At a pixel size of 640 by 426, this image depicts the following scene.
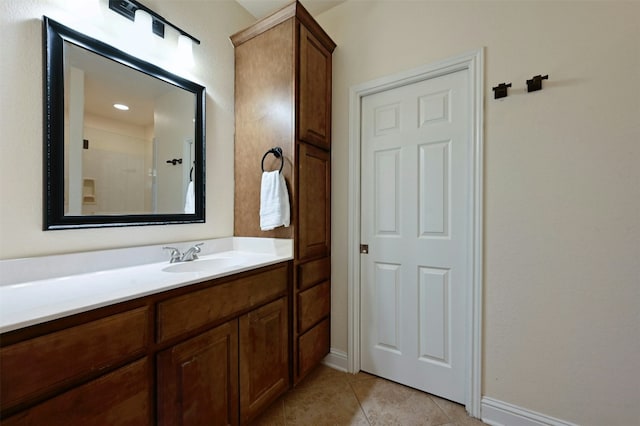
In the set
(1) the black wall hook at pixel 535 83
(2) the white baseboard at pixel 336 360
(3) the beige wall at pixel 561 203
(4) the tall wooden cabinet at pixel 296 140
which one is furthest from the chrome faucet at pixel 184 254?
(1) the black wall hook at pixel 535 83

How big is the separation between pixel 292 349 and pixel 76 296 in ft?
3.67

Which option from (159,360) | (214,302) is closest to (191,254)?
(214,302)

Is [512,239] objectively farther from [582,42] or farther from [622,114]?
[582,42]

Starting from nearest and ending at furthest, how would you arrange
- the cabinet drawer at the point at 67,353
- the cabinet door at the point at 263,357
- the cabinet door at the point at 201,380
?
the cabinet drawer at the point at 67,353 → the cabinet door at the point at 201,380 → the cabinet door at the point at 263,357

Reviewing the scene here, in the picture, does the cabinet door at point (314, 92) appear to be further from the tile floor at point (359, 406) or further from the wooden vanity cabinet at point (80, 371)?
the tile floor at point (359, 406)

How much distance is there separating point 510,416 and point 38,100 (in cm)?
266

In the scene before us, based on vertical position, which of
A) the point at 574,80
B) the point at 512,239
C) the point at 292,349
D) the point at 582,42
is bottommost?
the point at 292,349

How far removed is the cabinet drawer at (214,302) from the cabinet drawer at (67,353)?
81mm

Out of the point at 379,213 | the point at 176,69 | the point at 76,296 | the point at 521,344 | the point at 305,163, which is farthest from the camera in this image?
the point at 379,213

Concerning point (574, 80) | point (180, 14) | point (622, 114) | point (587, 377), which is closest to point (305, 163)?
point (180, 14)

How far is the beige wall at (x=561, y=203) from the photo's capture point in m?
1.17

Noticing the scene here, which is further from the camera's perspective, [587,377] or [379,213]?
[379,213]

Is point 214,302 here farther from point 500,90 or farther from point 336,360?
point 500,90

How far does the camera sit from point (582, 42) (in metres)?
1.25
